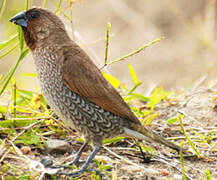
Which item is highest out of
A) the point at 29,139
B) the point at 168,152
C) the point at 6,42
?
the point at 6,42

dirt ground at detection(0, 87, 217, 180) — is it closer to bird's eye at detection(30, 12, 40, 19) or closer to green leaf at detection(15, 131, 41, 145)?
green leaf at detection(15, 131, 41, 145)

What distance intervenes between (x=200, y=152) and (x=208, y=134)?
271 millimetres

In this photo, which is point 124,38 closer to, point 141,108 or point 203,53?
point 203,53

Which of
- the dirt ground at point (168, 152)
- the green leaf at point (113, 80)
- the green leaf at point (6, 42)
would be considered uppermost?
the green leaf at point (6, 42)

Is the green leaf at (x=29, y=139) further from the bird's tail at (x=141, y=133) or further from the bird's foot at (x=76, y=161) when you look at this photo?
the bird's tail at (x=141, y=133)

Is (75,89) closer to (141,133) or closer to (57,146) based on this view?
(57,146)

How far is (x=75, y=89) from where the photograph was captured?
314 cm

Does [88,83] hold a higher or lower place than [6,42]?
lower

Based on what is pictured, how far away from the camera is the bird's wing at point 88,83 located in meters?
3.15

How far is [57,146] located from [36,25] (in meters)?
0.96

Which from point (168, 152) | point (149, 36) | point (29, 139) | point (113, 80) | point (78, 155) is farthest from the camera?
point (149, 36)

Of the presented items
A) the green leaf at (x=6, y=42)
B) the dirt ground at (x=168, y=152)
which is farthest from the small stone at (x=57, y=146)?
the green leaf at (x=6, y=42)

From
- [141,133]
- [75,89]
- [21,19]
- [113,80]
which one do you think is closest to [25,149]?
[75,89]

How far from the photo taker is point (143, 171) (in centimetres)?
311
